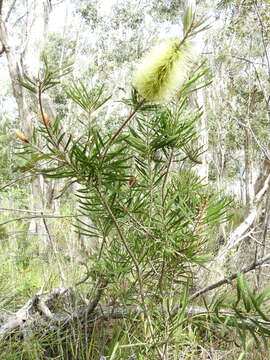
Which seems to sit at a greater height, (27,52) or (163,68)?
(27,52)

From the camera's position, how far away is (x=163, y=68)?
404mm

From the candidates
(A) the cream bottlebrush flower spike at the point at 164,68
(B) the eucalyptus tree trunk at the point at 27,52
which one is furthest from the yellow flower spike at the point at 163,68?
(B) the eucalyptus tree trunk at the point at 27,52

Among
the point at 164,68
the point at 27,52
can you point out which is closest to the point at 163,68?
the point at 164,68

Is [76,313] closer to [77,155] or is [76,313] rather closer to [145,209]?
[145,209]

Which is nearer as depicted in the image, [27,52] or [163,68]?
[163,68]

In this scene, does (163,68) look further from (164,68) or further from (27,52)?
(27,52)

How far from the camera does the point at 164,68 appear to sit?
0.40 metres

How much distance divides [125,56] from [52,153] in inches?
450

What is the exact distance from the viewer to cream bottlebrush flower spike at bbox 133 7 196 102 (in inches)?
15.9

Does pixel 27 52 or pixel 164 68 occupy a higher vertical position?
pixel 27 52

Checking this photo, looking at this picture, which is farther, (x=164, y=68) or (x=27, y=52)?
(x=27, y=52)

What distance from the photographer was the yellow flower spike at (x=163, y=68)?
0.40 m

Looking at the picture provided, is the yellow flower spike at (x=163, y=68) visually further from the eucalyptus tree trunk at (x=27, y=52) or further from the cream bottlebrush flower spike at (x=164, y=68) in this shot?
the eucalyptus tree trunk at (x=27, y=52)

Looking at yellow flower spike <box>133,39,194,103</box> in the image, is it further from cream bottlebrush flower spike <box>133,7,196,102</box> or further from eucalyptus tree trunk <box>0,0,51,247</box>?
eucalyptus tree trunk <box>0,0,51,247</box>
